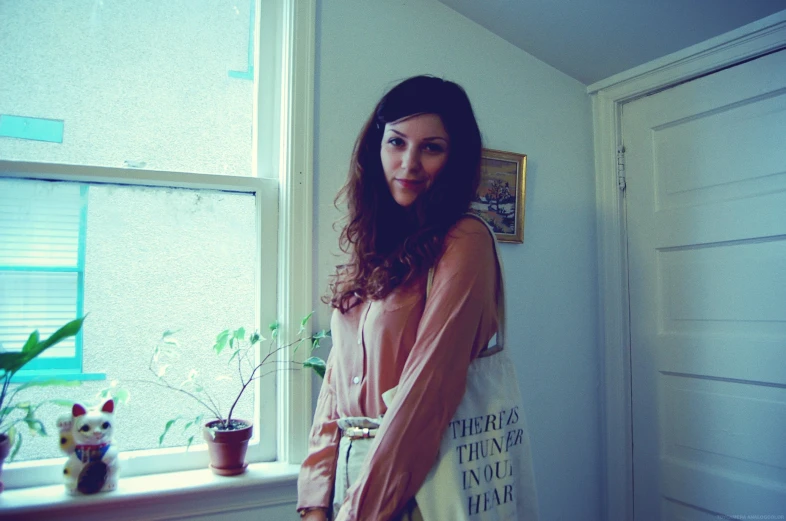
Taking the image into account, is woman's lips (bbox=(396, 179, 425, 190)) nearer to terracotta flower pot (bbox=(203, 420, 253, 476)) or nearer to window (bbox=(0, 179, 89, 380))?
terracotta flower pot (bbox=(203, 420, 253, 476))

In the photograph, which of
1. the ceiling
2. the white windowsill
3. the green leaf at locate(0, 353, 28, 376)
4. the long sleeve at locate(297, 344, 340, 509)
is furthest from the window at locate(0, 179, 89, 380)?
the ceiling

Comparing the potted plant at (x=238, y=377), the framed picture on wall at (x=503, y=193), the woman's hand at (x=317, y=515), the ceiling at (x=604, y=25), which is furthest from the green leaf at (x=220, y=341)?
the ceiling at (x=604, y=25)

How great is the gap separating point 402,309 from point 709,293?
114 centimetres

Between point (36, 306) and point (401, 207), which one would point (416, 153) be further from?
point (36, 306)

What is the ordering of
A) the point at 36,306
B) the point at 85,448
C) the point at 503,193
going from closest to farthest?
the point at 85,448
the point at 36,306
the point at 503,193

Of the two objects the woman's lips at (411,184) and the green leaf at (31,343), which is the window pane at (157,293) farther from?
the woman's lips at (411,184)

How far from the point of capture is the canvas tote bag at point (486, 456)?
34.4 inches

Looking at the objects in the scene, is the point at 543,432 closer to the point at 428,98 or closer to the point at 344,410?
the point at 344,410

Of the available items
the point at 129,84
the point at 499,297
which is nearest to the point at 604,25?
the point at 499,297

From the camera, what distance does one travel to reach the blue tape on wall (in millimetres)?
1372

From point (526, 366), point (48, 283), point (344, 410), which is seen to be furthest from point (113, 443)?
point (526, 366)

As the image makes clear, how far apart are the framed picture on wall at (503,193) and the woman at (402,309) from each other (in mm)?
647

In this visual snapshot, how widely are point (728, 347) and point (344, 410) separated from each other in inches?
47.3

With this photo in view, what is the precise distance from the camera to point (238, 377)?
1.53m
